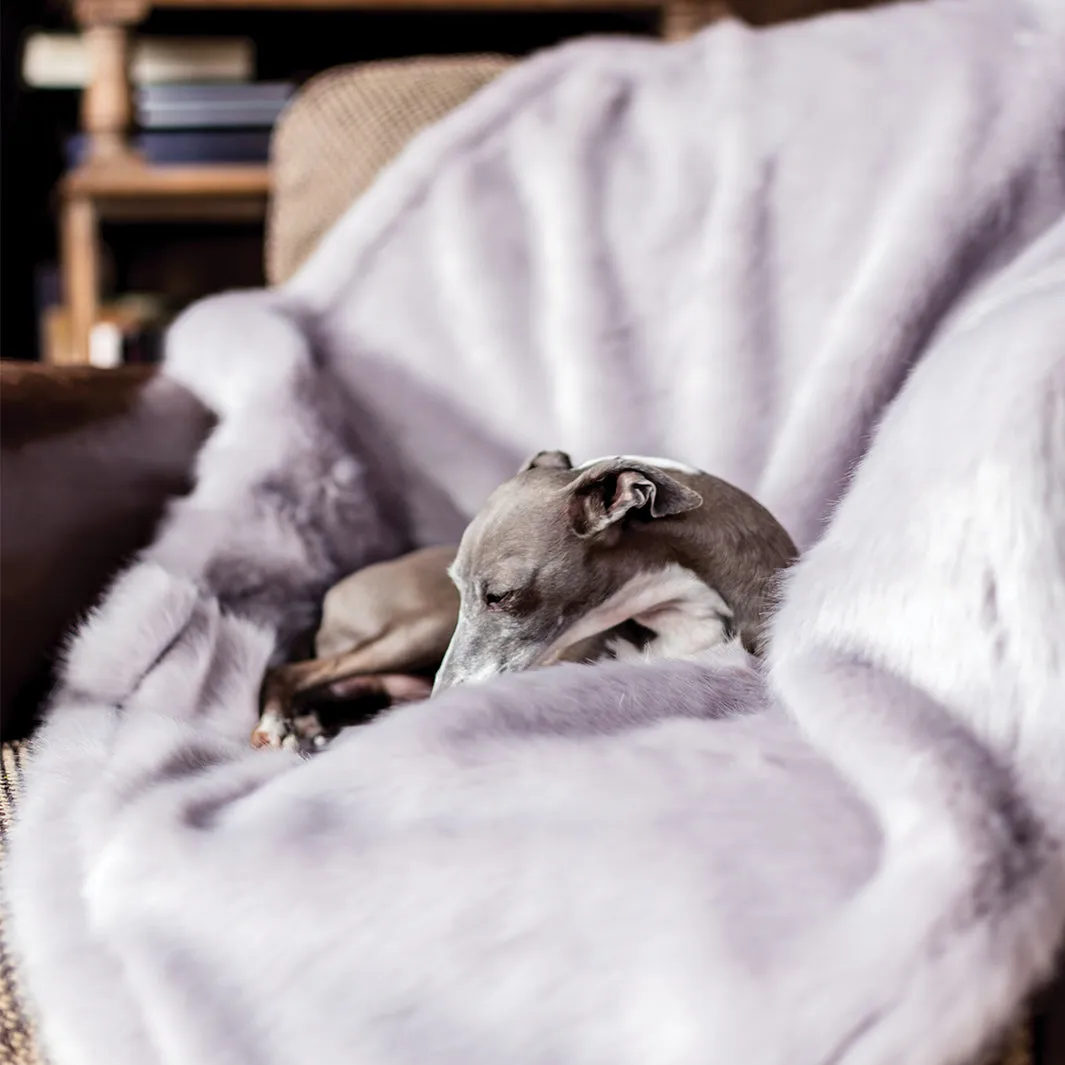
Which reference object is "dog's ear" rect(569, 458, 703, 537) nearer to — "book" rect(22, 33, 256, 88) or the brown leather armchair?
the brown leather armchair

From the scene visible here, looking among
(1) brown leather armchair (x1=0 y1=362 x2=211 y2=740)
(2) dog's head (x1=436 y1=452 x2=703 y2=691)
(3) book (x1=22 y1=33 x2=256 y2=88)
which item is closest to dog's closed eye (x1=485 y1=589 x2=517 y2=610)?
(2) dog's head (x1=436 y1=452 x2=703 y2=691)

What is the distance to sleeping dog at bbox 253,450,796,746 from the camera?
2.94 feet

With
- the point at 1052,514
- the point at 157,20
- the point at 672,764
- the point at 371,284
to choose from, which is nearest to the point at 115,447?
the point at 371,284

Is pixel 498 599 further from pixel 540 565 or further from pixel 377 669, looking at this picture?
pixel 377 669

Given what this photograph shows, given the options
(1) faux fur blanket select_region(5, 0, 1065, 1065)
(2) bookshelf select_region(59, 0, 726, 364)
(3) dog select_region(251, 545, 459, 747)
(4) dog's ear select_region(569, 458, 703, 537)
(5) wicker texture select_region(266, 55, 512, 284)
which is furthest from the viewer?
(2) bookshelf select_region(59, 0, 726, 364)

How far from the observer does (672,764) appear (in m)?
0.57

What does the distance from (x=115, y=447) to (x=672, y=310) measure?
52 cm

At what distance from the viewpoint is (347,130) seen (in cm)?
130

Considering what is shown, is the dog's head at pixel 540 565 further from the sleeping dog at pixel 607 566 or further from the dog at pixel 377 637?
the dog at pixel 377 637

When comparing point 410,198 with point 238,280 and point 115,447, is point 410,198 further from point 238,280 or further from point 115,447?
point 238,280

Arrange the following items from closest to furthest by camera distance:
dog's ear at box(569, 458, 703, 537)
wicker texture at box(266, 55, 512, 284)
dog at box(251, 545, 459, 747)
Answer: dog's ear at box(569, 458, 703, 537), dog at box(251, 545, 459, 747), wicker texture at box(266, 55, 512, 284)

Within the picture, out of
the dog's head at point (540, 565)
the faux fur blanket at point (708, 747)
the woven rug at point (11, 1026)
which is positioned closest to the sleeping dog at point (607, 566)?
the dog's head at point (540, 565)

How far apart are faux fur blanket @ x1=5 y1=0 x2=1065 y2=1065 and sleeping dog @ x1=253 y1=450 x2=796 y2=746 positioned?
0.40 feet

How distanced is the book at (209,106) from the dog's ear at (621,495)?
131cm
